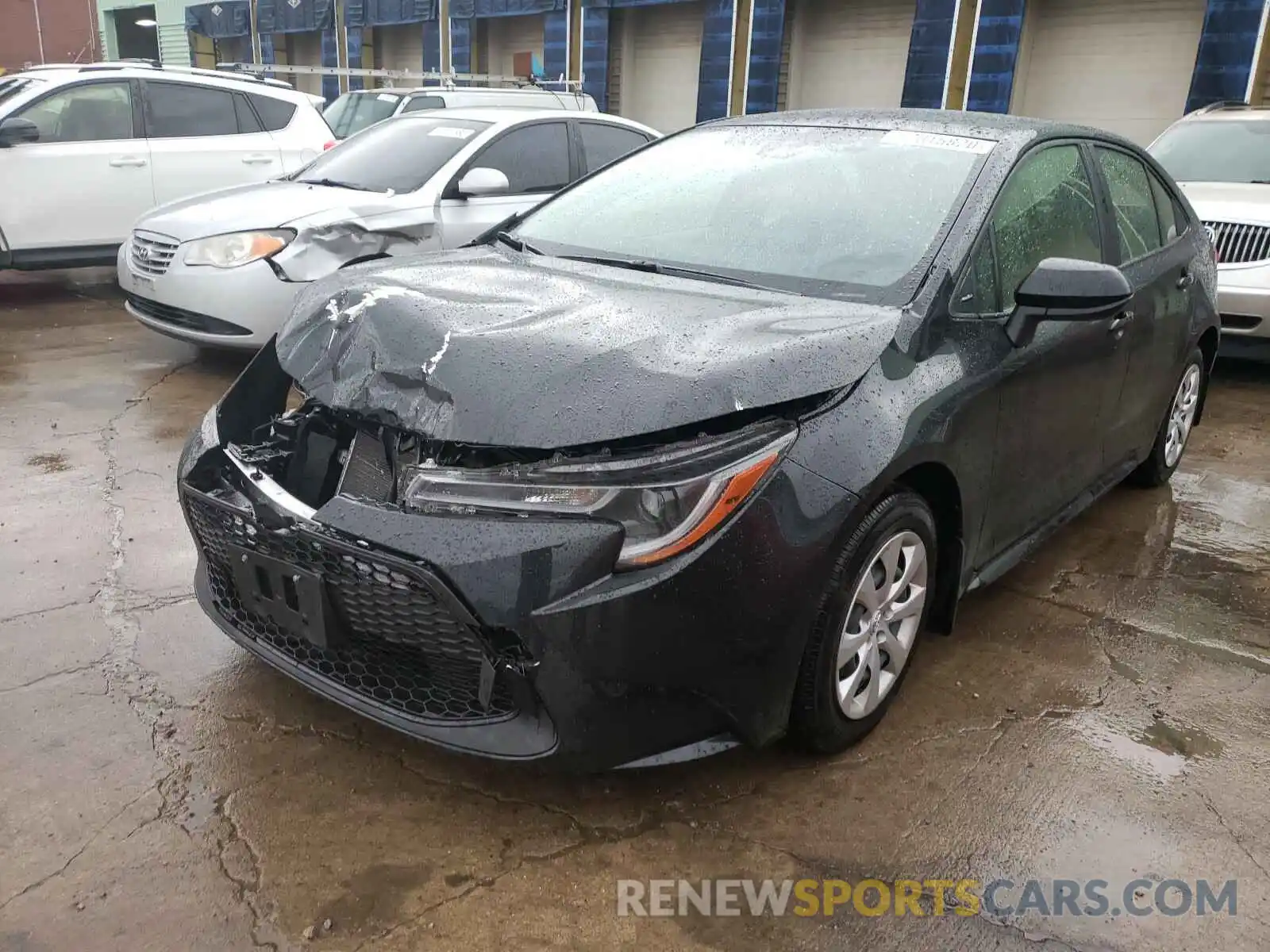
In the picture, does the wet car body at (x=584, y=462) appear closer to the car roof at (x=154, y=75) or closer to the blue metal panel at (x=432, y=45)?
the car roof at (x=154, y=75)

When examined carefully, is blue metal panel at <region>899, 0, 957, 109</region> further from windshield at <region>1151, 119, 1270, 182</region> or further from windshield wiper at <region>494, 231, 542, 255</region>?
→ windshield wiper at <region>494, 231, 542, 255</region>

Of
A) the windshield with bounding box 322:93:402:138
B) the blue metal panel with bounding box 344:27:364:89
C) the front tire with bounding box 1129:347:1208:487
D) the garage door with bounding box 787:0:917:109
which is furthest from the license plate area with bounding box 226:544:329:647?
the blue metal panel with bounding box 344:27:364:89

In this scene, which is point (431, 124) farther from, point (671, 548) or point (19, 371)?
point (671, 548)

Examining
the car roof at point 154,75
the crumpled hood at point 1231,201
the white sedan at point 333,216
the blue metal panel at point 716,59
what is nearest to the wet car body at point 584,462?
the white sedan at point 333,216

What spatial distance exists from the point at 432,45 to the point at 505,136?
19122mm

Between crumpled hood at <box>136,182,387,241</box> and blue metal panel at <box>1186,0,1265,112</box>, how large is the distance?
36.6ft

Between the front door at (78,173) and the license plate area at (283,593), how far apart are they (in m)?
Answer: 6.48

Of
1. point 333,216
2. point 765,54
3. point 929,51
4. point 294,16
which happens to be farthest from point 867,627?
point 294,16

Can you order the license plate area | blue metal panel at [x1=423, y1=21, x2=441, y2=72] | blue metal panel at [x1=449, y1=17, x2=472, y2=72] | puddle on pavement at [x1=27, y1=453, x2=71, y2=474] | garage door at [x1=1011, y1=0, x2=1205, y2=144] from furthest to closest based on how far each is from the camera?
blue metal panel at [x1=423, y1=21, x2=441, y2=72] → blue metal panel at [x1=449, y1=17, x2=472, y2=72] → garage door at [x1=1011, y1=0, x2=1205, y2=144] → puddle on pavement at [x1=27, y1=453, x2=71, y2=474] → the license plate area

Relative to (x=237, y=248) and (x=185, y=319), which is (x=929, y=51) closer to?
(x=237, y=248)

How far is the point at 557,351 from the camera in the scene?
227cm

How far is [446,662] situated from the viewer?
220cm

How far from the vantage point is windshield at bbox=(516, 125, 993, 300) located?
286cm

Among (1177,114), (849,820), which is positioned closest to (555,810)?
(849,820)
